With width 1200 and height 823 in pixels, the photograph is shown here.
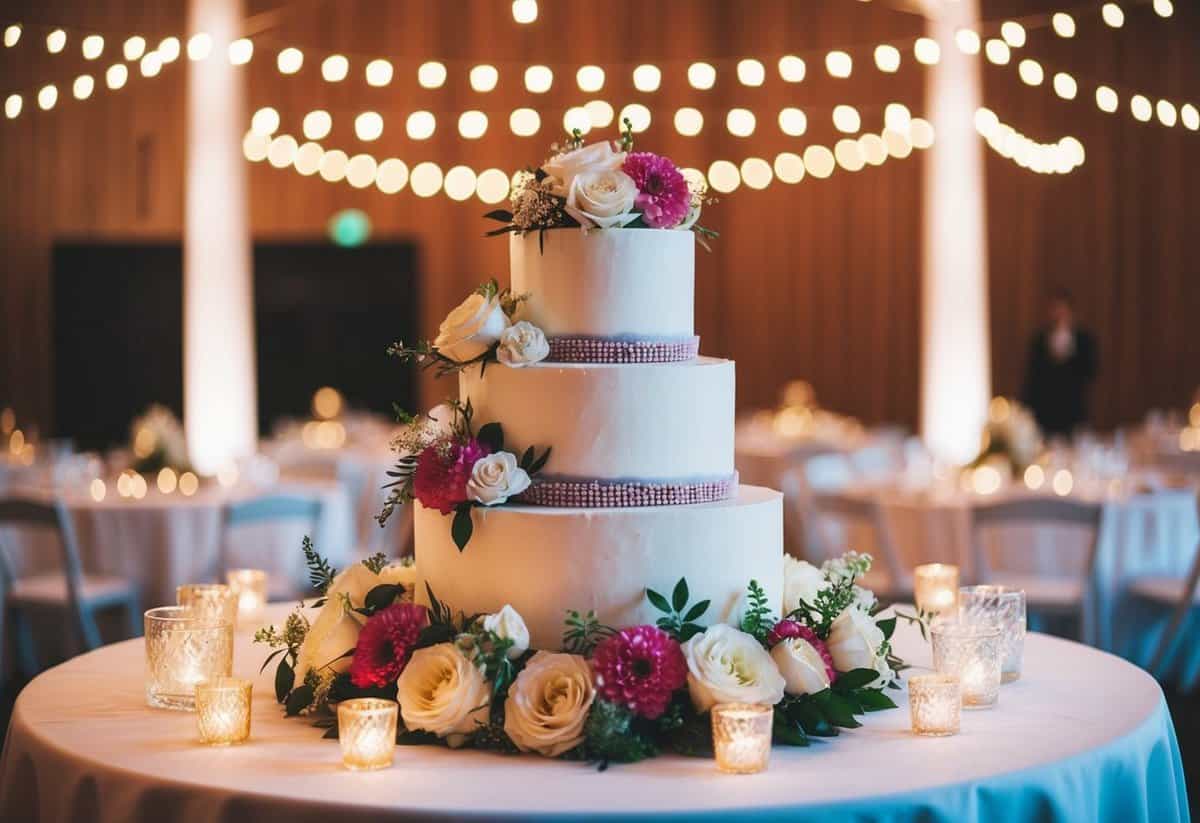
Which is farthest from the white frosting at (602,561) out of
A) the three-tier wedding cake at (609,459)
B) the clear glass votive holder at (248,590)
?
the clear glass votive holder at (248,590)

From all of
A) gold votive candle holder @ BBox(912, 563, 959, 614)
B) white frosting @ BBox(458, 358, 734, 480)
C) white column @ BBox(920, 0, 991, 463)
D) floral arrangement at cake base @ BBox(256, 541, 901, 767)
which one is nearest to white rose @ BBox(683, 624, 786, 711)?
floral arrangement at cake base @ BBox(256, 541, 901, 767)

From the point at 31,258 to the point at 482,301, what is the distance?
11.9 metres

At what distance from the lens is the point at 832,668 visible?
A: 2.54 metres

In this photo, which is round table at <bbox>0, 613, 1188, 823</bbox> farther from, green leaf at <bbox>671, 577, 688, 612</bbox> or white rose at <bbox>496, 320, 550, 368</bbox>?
white rose at <bbox>496, 320, 550, 368</bbox>

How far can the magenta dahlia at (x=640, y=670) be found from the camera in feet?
7.65

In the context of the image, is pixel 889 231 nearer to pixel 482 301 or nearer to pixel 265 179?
pixel 265 179

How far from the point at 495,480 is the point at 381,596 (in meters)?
0.32

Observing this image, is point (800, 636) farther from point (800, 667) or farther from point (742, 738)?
point (742, 738)

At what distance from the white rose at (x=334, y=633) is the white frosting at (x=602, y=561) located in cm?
20

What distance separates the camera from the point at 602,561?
2555 mm

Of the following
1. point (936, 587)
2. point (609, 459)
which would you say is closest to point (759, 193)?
point (936, 587)

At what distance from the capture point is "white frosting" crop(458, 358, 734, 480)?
8.74ft

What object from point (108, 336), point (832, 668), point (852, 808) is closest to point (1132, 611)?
point (832, 668)

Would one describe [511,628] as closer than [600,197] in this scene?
Yes
